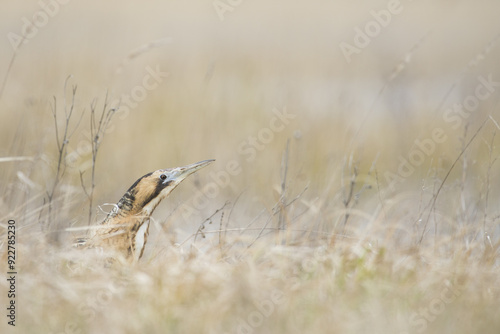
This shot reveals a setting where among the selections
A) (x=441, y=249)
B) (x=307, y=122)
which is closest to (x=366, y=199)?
(x=307, y=122)

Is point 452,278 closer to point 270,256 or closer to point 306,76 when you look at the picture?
point 270,256

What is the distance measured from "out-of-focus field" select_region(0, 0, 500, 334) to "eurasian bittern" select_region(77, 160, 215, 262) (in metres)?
0.10

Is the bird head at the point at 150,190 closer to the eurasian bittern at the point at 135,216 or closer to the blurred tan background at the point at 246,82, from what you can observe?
the eurasian bittern at the point at 135,216

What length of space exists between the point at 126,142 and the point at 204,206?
48.6 inches

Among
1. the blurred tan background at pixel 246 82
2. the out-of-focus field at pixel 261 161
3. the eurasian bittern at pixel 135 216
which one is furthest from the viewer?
the blurred tan background at pixel 246 82

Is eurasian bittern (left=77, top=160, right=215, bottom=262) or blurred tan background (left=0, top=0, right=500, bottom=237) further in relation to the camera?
blurred tan background (left=0, top=0, right=500, bottom=237)

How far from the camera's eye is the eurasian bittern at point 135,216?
3570mm

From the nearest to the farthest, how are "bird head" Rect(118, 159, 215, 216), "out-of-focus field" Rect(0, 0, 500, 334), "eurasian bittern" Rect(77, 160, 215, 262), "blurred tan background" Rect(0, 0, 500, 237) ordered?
"out-of-focus field" Rect(0, 0, 500, 334), "eurasian bittern" Rect(77, 160, 215, 262), "bird head" Rect(118, 159, 215, 216), "blurred tan background" Rect(0, 0, 500, 237)

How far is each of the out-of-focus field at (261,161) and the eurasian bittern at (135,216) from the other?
10 cm

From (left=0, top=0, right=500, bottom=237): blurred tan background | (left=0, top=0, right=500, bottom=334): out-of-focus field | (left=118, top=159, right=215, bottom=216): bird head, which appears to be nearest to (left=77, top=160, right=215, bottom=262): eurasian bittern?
(left=118, top=159, right=215, bottom=216): bird head

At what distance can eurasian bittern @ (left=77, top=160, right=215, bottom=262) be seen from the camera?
141 inches

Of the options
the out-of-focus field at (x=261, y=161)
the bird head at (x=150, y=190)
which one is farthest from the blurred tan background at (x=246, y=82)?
the bird head at (x=150, y=190)

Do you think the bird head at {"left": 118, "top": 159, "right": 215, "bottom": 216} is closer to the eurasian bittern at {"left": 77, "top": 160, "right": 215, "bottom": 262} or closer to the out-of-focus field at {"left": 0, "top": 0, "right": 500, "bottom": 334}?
the eurasian bittern at {"left": 77, "top": 160, "right": 215, "bottom": 262}

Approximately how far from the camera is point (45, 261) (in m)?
3.03
